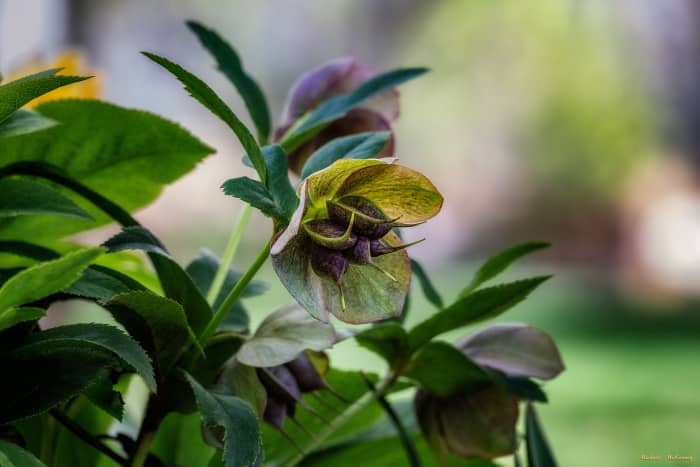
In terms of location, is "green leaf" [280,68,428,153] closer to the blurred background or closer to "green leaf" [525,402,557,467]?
"green leaf" [525,402,557,467]

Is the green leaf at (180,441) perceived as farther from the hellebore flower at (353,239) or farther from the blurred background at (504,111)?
the blurred background at (504,111)

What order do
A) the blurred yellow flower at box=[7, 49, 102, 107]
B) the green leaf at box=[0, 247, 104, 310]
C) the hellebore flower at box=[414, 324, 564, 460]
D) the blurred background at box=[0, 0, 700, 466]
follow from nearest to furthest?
1. the green leaf at box=[0, 247, 104, 310]
2. the hellebore flower at box=[414, 324, 564, 460]
3. the blurred yellow flower at box=[7, 49, 102, 107]
4. the blurred background at box=[0, 0, 700, 466]

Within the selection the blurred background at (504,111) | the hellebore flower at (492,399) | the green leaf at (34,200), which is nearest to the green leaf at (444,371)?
the hellebore flower at (492,399)

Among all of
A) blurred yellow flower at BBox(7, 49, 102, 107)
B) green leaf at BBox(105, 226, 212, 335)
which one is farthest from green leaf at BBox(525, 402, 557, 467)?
blurred yellow flower at BBox(7, 49, 102, 107)

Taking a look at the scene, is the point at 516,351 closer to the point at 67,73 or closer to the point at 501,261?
the point at 501,261

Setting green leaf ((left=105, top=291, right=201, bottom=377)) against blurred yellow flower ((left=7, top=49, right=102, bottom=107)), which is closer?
green leaf ((left=105, top=291, right=201, bottom=377))

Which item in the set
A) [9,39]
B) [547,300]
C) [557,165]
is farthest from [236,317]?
[557,165]

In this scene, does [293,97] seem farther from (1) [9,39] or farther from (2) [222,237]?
(2) [222,237]
